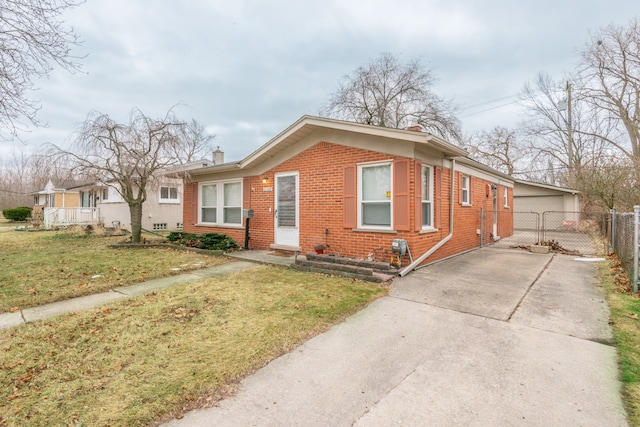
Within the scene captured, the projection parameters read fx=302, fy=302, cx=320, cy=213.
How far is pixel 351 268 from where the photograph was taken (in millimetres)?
6316

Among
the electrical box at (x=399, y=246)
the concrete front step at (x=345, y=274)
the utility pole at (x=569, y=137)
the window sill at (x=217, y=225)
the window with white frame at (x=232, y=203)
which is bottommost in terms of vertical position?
the concrete front step at (x=345, y=274)

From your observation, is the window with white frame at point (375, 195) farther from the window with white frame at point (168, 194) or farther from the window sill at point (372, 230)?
the window with white frame at point (168, 194)

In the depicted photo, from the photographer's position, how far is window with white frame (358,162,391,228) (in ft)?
23.6

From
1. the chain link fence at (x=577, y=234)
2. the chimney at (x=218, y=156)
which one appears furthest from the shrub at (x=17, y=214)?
the chain link fence at (x=577, y=234)

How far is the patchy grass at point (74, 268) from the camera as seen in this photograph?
5508mm

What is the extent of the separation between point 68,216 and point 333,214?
67.9 ft

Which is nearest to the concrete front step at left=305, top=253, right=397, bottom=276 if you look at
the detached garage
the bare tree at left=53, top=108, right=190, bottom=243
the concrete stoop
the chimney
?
the concrete stoop

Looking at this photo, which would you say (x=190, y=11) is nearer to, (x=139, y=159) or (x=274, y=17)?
(x=274, y=17)

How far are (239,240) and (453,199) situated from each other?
273 inches

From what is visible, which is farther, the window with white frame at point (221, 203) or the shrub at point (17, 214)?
the shrub at point (17, 214)

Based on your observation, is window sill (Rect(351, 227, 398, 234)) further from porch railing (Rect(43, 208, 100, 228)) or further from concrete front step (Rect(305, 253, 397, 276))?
porch railing (Rect(43, 208, 100, 228))

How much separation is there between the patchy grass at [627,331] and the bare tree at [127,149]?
11981 millimetres

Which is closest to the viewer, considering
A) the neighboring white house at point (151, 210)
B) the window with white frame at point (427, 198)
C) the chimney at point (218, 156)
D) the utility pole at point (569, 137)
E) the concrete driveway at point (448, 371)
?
the concrete driveway at point (448, 371)

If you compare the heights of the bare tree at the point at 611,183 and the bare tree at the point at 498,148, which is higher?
the bare tree at the point at 498,148
